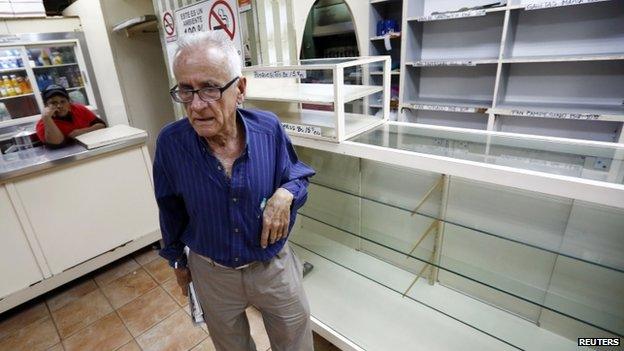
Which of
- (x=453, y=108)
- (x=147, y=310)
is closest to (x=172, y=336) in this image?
(x=147, y=310)

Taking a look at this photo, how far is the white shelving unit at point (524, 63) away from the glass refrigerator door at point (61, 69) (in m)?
3.46

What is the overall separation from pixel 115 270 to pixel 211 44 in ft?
8.39

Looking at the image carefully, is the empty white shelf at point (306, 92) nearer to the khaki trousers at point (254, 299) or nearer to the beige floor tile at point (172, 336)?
the khaki trousers at point (254, 299)

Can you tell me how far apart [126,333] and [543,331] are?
7.82 ft

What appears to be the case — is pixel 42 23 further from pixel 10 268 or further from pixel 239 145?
pixel 239 145

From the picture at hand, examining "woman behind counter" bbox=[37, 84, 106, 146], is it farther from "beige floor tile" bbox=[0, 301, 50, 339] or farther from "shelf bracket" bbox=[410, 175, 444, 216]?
"shelf bracket" bbox=[410, 175, 444, 216]

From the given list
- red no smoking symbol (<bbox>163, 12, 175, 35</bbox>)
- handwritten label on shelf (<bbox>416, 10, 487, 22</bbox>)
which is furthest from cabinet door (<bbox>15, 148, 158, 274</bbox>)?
handwritten label on shelf (<bbox>416, 10, 487, 22</bbox>)

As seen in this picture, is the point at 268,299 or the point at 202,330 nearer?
the point at 268,299

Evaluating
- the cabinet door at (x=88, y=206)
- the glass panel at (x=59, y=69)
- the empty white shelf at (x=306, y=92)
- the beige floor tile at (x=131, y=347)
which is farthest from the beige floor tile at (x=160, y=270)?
the glass panel at (x=59, y=69)

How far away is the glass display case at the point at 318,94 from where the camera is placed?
1.38 metres

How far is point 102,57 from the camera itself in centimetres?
311

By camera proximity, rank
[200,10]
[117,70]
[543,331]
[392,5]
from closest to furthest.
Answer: [543,331] → [200,10] → [117,70] → [392,5]

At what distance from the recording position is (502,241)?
1473 mm

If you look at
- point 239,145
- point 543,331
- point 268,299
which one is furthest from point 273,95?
point 543,331
